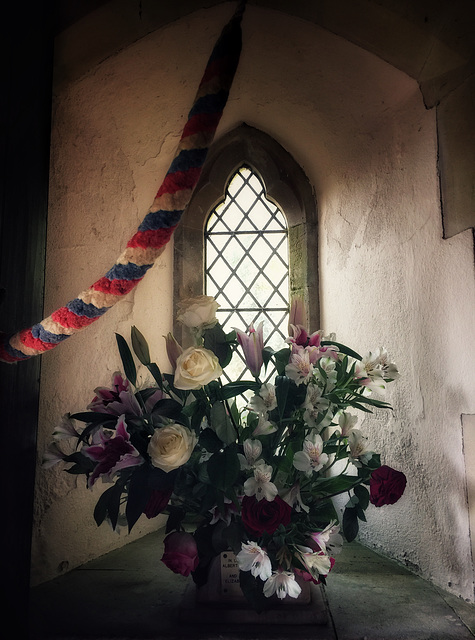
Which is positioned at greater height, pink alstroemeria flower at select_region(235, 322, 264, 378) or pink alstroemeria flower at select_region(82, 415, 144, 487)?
pink alstroemeria flower at select_region(235, 322, 264, 378)

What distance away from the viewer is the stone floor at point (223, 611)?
1.03 meters

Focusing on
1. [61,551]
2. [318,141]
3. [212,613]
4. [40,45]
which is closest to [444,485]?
[212,613]

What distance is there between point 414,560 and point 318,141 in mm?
1430

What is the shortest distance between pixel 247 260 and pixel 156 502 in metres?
1.29

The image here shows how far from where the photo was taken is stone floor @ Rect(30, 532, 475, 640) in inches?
40.6

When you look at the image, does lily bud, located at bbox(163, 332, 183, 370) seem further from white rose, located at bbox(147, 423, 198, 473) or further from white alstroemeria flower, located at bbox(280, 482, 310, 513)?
white alstroemeria flower, located at bbox(280, 482, 310, 513)

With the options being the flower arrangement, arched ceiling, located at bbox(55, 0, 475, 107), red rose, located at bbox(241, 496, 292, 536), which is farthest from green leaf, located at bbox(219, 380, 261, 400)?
arched ceiling, located at bbox(55, 0, 475, 107)

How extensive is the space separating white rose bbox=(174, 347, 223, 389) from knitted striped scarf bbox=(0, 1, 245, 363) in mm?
182

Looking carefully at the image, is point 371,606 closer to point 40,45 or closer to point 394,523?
point 394,523

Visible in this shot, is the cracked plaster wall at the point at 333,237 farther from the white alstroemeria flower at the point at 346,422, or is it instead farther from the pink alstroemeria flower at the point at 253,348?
the pink alstroemeria flower at the point at 253,348

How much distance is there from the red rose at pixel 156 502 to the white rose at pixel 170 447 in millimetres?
81

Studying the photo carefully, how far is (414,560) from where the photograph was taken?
1.39 meters

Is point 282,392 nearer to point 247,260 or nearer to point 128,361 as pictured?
point 128,361

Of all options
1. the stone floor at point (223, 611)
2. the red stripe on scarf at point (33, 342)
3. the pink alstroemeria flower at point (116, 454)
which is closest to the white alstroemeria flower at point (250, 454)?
the pink alstroemeria flower at point (116, 454)
